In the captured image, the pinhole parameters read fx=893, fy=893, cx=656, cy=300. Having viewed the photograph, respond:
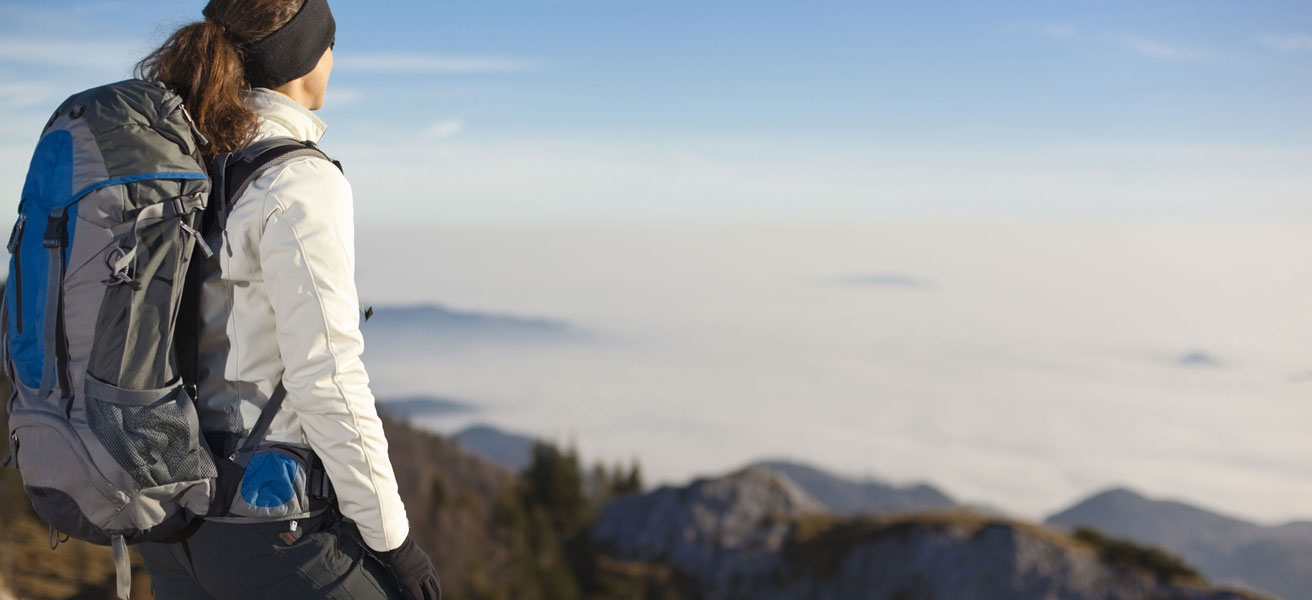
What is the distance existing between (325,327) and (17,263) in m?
0.78

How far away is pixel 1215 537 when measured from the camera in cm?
11306

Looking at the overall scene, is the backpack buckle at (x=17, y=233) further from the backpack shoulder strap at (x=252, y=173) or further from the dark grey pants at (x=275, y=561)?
the dark grey pants at (x=275, y=561)

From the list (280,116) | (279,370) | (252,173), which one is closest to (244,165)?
(252,173)

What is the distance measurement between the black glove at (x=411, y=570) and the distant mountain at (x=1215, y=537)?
24.8 m

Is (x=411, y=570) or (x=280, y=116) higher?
(x=280, y=116)

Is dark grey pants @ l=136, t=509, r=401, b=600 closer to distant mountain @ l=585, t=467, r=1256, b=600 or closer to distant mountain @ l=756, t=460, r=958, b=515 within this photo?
distant mountain @ l=585, t=467, r=1256, b=600

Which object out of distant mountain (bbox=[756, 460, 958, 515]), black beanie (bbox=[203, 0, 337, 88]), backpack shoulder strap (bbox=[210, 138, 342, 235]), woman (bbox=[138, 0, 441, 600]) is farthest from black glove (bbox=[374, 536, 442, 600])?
distant mountain (bbox=[756, 460, 958, 515])

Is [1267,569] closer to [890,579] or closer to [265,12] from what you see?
[890,579]

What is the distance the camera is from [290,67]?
270 cm

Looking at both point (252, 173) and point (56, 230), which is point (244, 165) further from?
point (56, 230)

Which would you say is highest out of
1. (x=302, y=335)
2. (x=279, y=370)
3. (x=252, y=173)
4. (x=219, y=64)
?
(x=219, y=64)

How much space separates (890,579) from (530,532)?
2230 centimetres

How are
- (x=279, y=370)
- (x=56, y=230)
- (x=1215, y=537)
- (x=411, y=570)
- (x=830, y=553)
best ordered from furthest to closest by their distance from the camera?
(x=1215, y=537) → (x=830, y=553) → (x=411, y=570) → (x=279, y=370) → (x=56, y=230)

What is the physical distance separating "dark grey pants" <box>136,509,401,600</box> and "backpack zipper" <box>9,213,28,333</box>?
73cm
